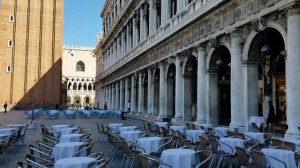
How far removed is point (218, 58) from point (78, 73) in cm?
6441

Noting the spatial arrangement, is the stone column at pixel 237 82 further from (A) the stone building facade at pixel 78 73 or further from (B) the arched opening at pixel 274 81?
(A) the stone building facade at pixel 78 73

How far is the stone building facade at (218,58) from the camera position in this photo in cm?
1067

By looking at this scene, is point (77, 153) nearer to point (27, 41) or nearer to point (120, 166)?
point (120, 166)

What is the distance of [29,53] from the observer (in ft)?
137

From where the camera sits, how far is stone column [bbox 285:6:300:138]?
9961 mm

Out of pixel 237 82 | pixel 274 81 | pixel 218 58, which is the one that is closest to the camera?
pixel 237 82

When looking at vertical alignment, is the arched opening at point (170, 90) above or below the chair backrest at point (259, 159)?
above

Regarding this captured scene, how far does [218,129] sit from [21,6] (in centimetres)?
3881

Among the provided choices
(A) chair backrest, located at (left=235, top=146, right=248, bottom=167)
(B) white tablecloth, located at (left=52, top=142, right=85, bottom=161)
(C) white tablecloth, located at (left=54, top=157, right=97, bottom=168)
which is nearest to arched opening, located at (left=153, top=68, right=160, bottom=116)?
(B) white tablecloth, located at (left=52, top=142, right=85, bottom=161)

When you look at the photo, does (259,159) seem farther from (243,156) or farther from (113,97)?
(113,97)

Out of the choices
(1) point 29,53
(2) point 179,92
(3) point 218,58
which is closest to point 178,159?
(3) point 218,58

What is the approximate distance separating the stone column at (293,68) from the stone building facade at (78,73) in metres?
67.3

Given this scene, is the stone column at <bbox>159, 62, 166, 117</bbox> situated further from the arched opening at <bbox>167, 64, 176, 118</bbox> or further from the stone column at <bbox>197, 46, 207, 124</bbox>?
the stone column at <bbox>197, 46, 207, 124</bbox>

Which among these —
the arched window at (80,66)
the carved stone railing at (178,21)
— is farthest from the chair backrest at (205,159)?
the arched window at (80,66)
